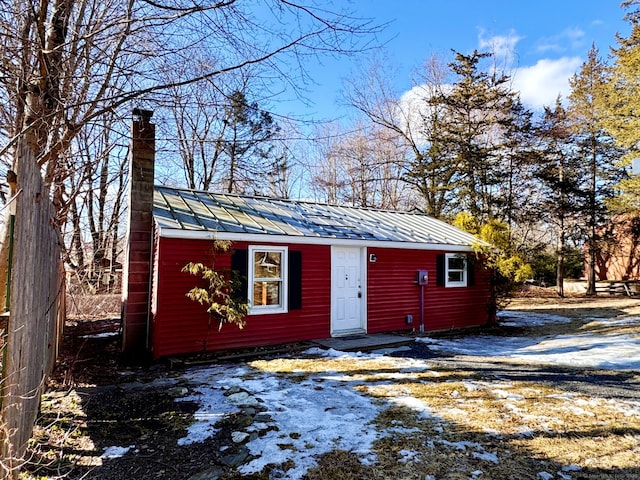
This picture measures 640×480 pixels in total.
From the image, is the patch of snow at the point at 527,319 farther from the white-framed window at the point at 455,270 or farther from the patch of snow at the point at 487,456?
the patch of snow at the point at 487,456

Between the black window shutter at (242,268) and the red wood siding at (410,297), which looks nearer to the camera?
the black window shutter at (242,268)

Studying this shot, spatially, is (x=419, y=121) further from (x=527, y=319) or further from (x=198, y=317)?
(x=198, y=317)

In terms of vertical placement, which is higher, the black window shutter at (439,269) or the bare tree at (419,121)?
the bare tree at (419,121)

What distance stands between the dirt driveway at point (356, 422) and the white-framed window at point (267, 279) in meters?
1.46

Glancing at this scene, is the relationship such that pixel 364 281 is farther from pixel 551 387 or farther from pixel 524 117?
pixel 524 117

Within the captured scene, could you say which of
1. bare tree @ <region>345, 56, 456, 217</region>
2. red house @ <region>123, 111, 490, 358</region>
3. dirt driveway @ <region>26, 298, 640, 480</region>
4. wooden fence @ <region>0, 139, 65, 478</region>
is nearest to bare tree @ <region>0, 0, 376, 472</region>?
wooden fence @ <region>0, 139, 65, 478</region>

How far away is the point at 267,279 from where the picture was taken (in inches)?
314

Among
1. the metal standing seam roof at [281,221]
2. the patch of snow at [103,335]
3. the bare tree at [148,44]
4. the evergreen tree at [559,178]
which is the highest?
the evergreen tree at [559,178]

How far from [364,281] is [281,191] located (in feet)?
44.7

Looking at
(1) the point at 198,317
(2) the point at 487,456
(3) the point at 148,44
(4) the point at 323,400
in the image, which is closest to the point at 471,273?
(1) the point at 198,317

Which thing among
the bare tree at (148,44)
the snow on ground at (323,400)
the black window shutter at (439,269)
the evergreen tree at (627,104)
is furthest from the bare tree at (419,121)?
the bare tree at (148,44)

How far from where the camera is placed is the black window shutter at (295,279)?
26.7ft

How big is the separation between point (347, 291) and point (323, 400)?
452 centimetres

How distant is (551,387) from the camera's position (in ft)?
17.1
